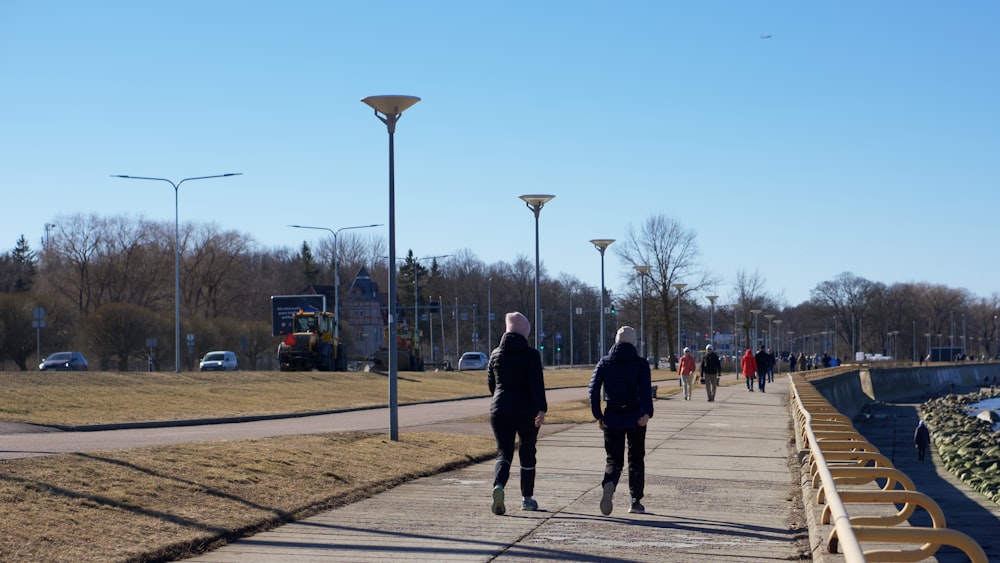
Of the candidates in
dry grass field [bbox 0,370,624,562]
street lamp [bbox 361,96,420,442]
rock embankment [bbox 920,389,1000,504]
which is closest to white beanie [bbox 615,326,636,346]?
dry grass field [bbox 0,370,624,562]

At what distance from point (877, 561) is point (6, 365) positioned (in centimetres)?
6715

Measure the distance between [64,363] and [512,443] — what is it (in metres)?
51.4

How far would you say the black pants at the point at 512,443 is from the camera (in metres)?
10.5

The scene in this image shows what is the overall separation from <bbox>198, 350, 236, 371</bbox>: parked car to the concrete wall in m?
31.3

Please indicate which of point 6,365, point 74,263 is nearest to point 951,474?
point 6,365

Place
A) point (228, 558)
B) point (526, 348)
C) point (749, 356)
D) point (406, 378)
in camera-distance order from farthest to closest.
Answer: point (406, 378)
point (749, 356)
point (526, 348)
point (228, 558)

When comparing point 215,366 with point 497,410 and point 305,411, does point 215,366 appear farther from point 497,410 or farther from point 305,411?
point 497,410

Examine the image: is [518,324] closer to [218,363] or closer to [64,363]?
[64,363]

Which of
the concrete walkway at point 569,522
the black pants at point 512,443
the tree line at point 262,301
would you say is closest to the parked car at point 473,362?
the tree line at point 262,301

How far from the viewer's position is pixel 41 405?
2509 centimetres

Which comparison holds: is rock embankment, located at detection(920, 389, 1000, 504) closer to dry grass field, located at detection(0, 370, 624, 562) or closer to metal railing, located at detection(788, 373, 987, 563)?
dry grass field, located at detection(0, 370, 624, 562)

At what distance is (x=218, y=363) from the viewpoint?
203 ft

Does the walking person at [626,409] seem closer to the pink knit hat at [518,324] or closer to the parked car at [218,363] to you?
the pink knit hat at [518,324]

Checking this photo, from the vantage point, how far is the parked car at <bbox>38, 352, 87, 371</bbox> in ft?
186
